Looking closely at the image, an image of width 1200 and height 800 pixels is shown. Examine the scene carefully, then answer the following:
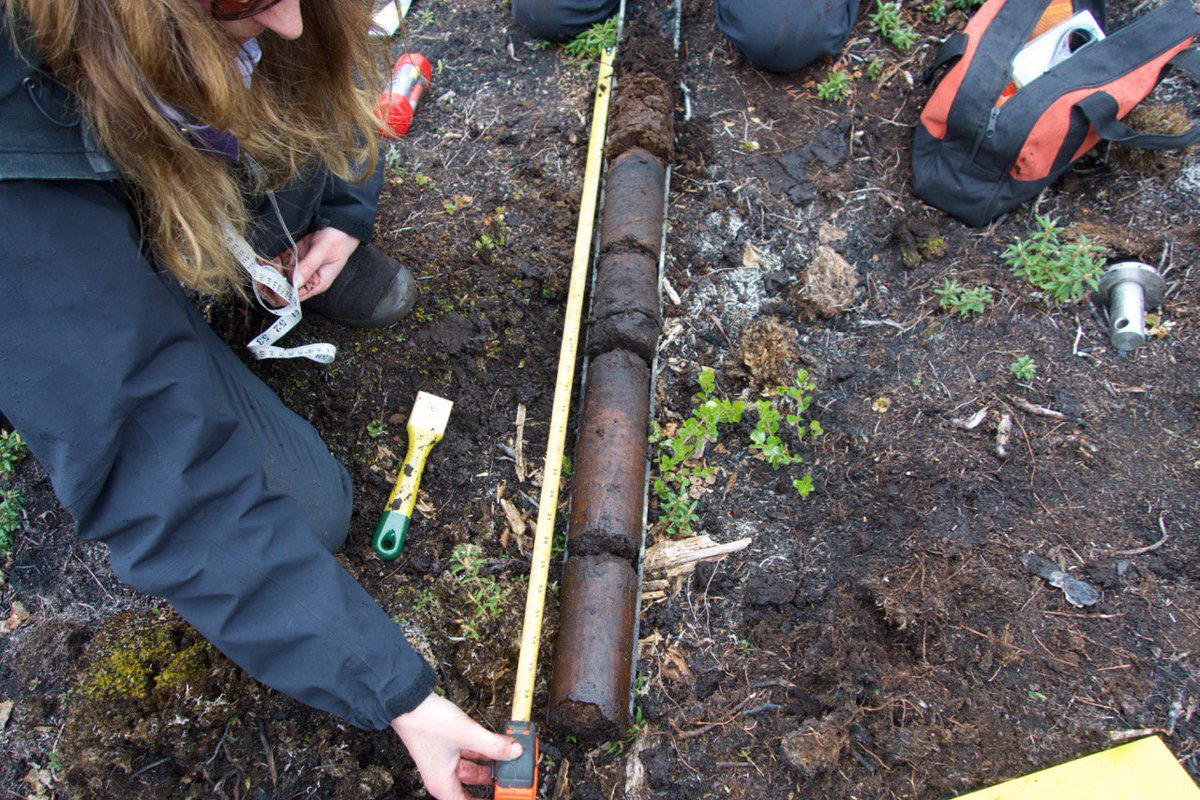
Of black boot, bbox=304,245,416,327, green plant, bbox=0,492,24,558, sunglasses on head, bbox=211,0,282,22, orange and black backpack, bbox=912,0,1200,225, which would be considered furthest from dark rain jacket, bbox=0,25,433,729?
orange and black backpack, bbox=912,0,1200,225

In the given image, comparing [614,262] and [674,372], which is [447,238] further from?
[674,372]

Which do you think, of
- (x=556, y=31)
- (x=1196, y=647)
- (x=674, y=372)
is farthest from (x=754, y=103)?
(x=1196, y=647)

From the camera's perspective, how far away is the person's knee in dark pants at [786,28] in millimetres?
3457

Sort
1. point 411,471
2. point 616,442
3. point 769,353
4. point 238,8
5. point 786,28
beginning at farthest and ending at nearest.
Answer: point 786,28, point 769,353, point 411,471, point 616,442, point 238,8

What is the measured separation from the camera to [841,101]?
3.64 metres

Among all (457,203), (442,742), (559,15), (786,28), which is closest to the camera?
(442,742)

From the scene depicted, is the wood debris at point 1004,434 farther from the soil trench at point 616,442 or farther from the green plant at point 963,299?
the soil trench at point 616,442

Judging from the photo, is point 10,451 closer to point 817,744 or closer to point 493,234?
point 493,234

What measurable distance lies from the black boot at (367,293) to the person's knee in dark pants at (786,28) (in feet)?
7.00

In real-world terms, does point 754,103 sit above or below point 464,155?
above

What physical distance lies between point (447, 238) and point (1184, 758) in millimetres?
3212

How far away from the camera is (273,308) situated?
270cm

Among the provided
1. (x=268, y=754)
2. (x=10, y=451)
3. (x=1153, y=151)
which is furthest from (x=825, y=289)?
(x=10, y=451)

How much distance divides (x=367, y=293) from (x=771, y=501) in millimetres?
1747
